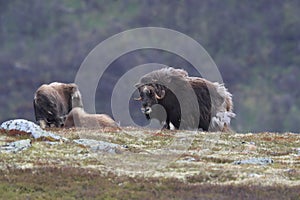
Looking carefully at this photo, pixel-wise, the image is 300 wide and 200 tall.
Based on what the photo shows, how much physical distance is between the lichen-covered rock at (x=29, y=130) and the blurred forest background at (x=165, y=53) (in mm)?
118954

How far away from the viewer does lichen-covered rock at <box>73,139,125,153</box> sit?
24.1m

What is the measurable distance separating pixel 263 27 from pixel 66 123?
155528 mm

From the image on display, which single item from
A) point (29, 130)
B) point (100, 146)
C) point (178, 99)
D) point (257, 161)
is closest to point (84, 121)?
point (178, 99)

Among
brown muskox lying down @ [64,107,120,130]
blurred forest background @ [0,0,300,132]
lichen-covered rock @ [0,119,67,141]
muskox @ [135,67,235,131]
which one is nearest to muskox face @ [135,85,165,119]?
muskox @ [135,67,235,131]

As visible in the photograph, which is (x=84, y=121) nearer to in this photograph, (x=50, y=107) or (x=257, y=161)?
(x=50, y=107)

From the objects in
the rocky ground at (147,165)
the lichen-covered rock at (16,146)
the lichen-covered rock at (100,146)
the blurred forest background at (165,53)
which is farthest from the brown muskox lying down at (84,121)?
the blurred forest background at (165,53)

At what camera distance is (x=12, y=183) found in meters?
20.0

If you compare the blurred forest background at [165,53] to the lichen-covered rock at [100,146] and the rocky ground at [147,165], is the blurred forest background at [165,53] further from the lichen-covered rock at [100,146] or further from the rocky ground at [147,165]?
the lichen-covered rock at [100,146]

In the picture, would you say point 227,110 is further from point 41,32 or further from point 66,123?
point 41,32

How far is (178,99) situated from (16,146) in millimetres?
7477

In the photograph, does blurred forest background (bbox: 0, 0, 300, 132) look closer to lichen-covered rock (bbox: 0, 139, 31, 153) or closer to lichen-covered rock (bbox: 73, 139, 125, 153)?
lichen-covered rock (bbox: 73, 139, 125, 153)

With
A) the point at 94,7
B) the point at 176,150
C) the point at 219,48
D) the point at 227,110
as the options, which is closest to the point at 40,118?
the point at 227,110

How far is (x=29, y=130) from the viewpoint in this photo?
25.9 metres

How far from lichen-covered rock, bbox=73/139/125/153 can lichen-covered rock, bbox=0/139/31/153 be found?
152 cm
